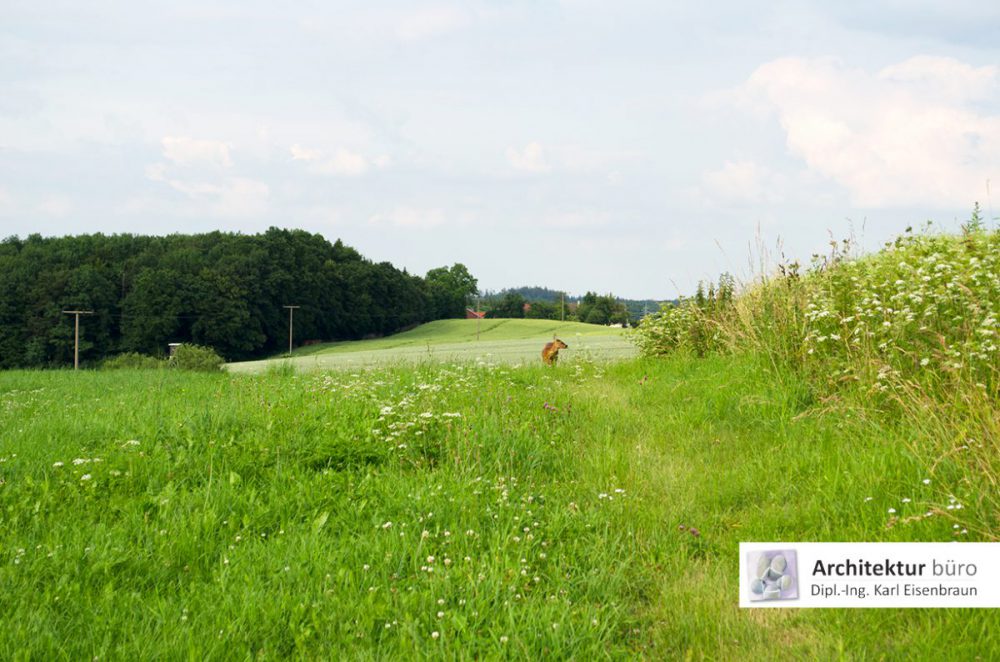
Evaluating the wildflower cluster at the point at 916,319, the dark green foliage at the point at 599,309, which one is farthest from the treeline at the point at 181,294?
the wildflower cluster at the point at 916,319

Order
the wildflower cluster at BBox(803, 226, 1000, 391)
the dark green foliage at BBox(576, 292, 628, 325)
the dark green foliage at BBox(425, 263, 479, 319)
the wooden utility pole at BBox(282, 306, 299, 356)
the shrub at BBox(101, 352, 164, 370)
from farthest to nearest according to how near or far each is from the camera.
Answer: the dark green foliage at BBox(425, 263, 479, 319) → the dark green foliage at BBox(576, 292, 628, 325) → the wooden utility pole at BBox(282, 306, 299, 356) → the shrub at BBox(101, 352, 164, 370) → the wildflower cluster at BBox(803, 226, 1000, 391)

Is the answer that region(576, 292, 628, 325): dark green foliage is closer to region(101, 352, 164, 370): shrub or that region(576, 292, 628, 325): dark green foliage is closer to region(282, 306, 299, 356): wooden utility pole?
region(282, 306, 299, 356): wooden utility pole

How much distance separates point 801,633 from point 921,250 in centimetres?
601

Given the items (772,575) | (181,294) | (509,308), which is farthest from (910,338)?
(509,308)

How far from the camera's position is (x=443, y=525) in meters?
4.38

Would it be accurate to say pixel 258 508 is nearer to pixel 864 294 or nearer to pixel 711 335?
pixel 864 294

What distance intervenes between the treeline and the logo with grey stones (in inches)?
2469

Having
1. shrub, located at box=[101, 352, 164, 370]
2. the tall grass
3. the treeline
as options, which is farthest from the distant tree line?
the tall grass

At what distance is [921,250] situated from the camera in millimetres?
7820

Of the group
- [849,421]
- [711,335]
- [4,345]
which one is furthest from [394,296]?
[849,421]

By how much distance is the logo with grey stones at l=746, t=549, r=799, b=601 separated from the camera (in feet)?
10.9

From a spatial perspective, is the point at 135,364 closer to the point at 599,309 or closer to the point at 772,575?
the point at 772,575

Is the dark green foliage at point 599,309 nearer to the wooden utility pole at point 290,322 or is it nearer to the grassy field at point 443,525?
the wooden utility pole at point 290,322

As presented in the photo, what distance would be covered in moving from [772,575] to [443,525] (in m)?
1.96
